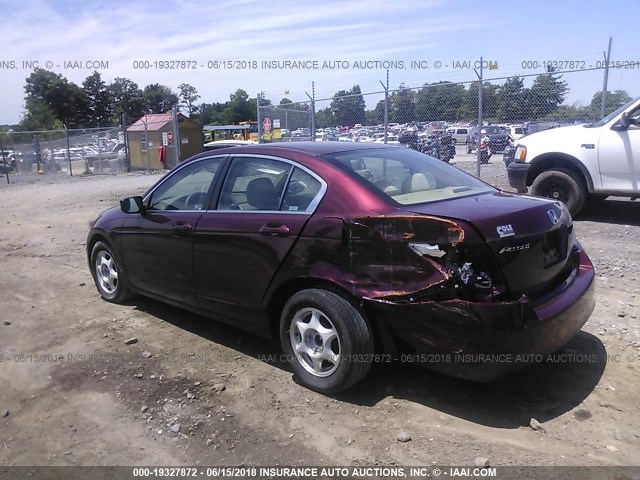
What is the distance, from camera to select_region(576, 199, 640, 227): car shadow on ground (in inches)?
329

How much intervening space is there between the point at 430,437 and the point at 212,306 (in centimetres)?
195

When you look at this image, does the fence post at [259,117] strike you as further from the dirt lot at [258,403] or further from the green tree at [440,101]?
the dirt lot at [258,403]

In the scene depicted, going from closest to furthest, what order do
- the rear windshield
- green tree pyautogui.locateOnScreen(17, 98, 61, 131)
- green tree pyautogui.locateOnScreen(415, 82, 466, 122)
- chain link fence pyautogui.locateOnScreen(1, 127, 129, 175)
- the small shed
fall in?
the rear windshield, green tree pyautogui.locateOnScreen(415, 82, 466, 122), chain link fence pyautogui.locateOnScreen(1, 127, 129, 175), the small shed, green tree pyautogui.locateOnScreen(17, 98, 61, 131)

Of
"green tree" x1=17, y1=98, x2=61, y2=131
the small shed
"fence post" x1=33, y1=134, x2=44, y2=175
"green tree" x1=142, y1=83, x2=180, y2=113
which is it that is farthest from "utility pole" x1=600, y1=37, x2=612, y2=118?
"green tree" x1=142, y1=83, x2=180, y2=113

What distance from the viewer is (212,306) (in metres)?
4.21

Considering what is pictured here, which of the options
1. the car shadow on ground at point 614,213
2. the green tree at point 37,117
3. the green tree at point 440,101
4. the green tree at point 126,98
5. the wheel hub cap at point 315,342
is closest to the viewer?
the wheel hub cap at point 315,342

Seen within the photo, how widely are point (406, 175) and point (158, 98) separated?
81.5 m

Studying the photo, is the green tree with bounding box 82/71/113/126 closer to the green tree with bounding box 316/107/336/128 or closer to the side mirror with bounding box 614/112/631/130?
the green tree with bounding box 316/107/336/128

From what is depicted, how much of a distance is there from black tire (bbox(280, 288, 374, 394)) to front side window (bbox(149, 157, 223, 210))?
1.33 m

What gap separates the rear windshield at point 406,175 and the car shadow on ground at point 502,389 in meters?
1.25

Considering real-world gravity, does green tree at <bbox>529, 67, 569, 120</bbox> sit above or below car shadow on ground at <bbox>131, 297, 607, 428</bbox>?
above

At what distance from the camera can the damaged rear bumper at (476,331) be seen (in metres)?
2.93

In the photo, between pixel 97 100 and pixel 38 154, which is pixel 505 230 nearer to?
pixel 38 154

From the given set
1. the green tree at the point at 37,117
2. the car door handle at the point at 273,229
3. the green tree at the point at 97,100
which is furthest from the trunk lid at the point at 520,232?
the green tree at the point at 97,100
